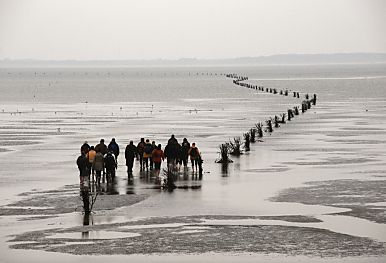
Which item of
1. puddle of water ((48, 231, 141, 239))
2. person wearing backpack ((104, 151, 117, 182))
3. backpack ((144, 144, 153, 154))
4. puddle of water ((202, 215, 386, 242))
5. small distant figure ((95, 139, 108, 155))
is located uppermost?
small distant figure ((95, 139, 108, 155))

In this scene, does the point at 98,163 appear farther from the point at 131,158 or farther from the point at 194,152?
the point at 194,152

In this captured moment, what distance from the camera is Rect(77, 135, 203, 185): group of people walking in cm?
3025

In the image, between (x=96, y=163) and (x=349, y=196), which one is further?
(x=96, y=163)

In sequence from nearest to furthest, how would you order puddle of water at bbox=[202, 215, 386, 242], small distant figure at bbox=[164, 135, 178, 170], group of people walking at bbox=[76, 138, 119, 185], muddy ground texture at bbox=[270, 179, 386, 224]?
puddle of water at bbox=[202, 215, 386, 242] < muddy ground texture at bbox=[270, 179, 386, 224] < group of people walking at bbox=[76, 138, 119, 185] < small distant figure at bbox=[164, 135, 178, 170]

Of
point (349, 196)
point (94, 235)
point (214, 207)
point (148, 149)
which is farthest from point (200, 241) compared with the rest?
point (148, 149)

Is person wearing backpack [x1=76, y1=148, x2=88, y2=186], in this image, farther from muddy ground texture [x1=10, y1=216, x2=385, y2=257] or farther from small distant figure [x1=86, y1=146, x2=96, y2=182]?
muddy ground texture [x1=10, y1=216, x2=385, y2=257]

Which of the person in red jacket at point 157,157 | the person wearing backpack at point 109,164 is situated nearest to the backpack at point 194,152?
the person in red jacket at point 157,157

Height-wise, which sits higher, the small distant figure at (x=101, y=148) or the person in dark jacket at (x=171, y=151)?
the small distant figure at (x=101, y=148)

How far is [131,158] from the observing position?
1281 inches

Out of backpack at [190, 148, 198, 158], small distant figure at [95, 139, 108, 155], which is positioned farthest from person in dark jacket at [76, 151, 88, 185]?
backpack at [190, 148, 198, 158]

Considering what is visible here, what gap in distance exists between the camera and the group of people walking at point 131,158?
99.2ft

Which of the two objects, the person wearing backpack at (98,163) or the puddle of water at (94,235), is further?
the person wearing backpack at (98,163)

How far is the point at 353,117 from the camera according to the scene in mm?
68750

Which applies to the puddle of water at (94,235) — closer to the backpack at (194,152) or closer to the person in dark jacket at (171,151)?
the person in dark jacket at (171,151)
